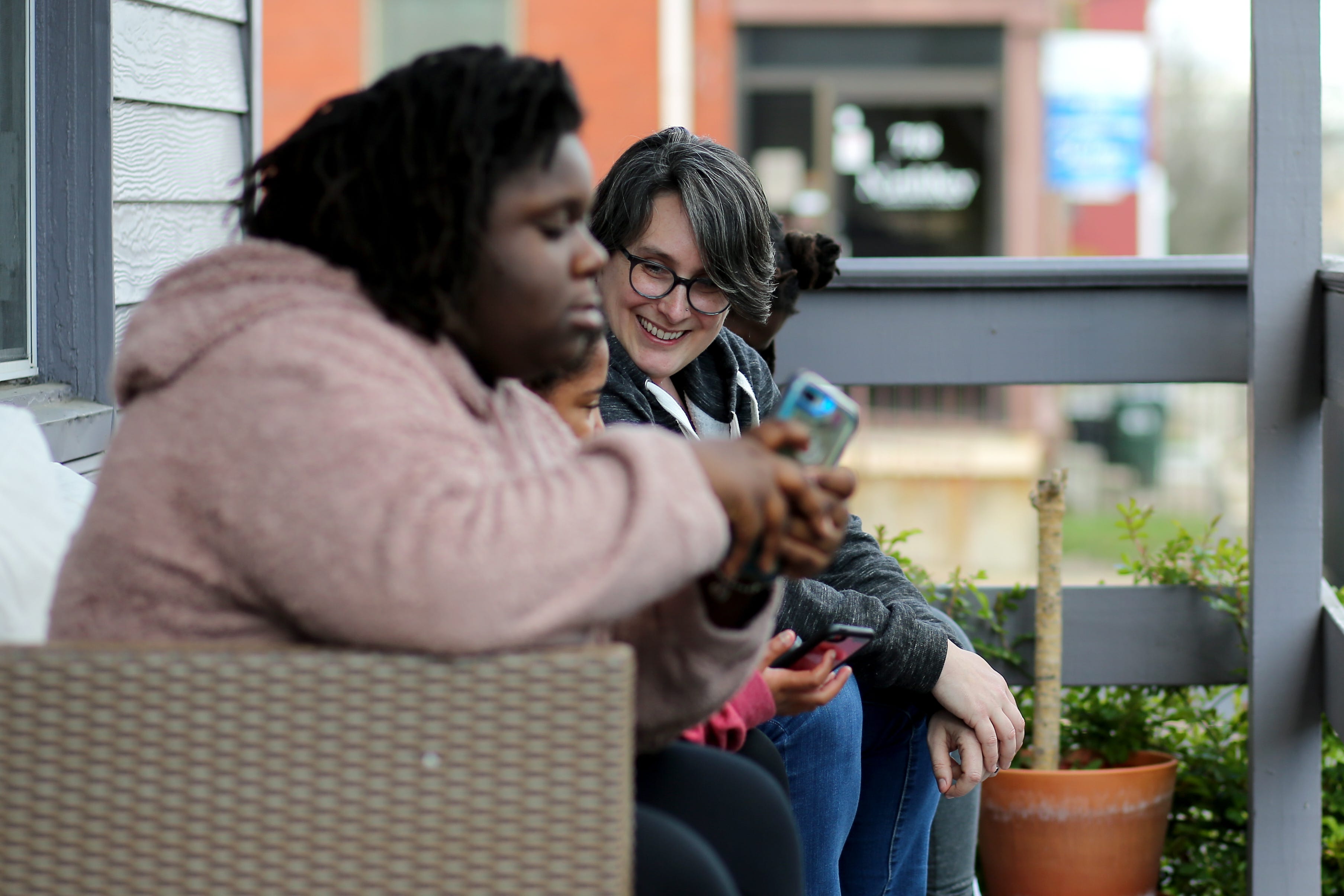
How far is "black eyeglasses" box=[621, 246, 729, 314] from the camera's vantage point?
6.12ft

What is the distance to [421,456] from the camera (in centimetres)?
93

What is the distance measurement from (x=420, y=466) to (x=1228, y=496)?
896 centimetres

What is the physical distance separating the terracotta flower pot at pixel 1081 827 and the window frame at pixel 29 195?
5.38 feet

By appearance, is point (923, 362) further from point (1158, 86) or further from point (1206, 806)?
point (1158, 86)

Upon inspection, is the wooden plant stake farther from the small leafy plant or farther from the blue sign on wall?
the blue sign on wall

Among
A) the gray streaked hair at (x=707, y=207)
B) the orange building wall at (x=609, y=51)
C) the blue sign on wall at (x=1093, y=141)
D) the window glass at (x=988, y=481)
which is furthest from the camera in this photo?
the blue sign on wall at (x=1093, y=141)

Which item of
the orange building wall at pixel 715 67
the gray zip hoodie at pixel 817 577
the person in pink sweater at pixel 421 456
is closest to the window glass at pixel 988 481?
the orange building wall at pixel 715 67

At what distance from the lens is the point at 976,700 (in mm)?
1744

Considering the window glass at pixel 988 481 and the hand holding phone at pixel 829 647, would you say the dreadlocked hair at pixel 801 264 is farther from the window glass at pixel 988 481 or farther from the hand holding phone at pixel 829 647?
the window glass at pixel 988 481

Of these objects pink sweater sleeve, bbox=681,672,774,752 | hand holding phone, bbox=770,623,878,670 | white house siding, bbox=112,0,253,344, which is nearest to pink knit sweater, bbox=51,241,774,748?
pink sweater sleeve, bbox=681,672,774,752

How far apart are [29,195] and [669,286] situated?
947 mm

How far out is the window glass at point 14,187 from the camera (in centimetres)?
197

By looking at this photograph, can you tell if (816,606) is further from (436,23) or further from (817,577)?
(436,23)

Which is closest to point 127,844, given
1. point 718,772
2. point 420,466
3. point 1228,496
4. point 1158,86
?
point 420,466
